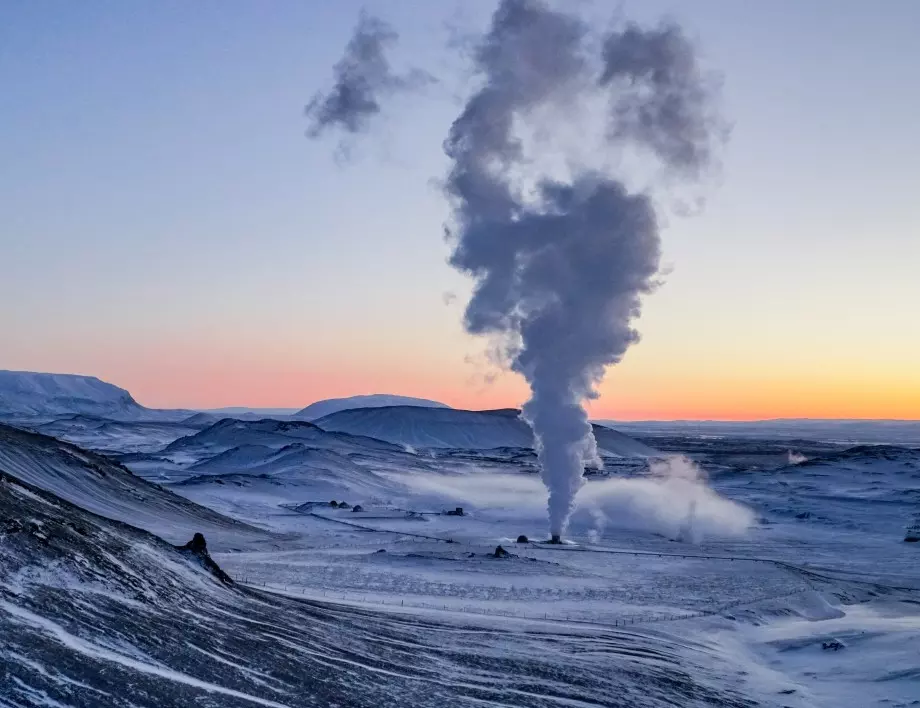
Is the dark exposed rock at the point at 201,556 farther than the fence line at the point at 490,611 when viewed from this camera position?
No

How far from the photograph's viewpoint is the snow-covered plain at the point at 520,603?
19547 millimetres

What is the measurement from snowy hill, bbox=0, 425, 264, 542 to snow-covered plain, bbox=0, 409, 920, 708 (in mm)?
344

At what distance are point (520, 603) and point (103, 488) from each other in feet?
103

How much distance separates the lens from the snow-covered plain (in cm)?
1955

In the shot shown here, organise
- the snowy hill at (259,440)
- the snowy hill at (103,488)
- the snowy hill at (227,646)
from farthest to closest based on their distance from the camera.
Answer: the snowy hill at (259,440)
the snowy hill at (103,488)
the snowy hill at (227,646)

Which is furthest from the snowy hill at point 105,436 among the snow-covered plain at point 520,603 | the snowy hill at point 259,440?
the snow-covered plain at point 520,603

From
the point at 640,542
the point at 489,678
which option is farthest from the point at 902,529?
the point at 489,678

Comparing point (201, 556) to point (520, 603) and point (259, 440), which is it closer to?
point (520, 603)

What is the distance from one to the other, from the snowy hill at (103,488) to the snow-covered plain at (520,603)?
34cm

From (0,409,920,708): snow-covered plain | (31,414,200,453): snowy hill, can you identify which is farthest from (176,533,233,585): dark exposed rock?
(31,414,200,453): snowy hill

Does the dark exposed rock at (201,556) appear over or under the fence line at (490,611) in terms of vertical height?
over

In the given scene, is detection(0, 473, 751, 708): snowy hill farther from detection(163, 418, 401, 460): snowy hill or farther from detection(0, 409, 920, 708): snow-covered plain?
detection(163, 418, 401, 460): snowy hill

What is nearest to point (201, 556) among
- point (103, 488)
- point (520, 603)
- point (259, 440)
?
point (520, 603)

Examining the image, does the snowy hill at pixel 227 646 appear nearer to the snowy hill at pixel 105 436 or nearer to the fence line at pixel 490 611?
the fence line at pixel 490 611
